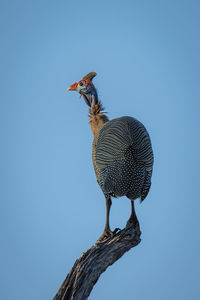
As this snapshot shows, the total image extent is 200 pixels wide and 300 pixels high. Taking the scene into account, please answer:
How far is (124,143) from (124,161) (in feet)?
1.03

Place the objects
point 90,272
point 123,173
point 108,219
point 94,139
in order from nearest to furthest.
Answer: point 90,272 < point 123,173 < point 108,219 < point 94,139

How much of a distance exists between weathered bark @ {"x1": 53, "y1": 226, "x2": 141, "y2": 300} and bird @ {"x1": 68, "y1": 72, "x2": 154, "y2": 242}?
32cm

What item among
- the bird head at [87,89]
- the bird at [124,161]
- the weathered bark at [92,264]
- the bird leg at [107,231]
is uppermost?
the bird head at [87,89]

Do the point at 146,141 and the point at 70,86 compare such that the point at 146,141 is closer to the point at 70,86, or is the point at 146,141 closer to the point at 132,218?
the point at 132,218

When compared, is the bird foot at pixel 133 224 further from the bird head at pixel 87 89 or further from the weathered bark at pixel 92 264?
the bird head at pixel 87 89

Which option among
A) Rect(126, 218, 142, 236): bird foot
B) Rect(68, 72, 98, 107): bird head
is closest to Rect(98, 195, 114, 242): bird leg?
Rect(126, 218, 142, 236): bird foot

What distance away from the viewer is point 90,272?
798cm

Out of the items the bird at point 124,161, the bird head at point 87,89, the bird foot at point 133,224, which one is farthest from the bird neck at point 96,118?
the bird foot at point 133,224

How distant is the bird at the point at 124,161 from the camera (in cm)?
947

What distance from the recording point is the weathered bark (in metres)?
7.41

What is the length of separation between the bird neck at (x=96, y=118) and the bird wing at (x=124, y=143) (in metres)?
1.44

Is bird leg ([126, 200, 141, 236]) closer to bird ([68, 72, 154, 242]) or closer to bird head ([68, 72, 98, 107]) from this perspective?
bird ([68, 72, 154, 242])

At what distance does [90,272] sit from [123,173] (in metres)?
2.11

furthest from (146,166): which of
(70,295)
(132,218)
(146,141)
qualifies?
(70,295)
